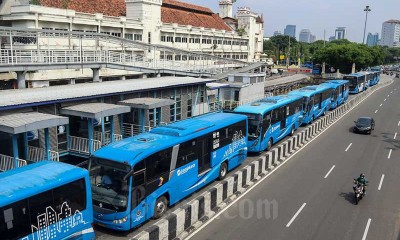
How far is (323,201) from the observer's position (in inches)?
608

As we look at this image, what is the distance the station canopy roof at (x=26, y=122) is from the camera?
1359 cm

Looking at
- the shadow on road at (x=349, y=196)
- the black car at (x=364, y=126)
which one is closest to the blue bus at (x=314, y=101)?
the black car at (x=364, y=126)

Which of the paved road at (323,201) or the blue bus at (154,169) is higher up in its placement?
the blue bus at (154,169)

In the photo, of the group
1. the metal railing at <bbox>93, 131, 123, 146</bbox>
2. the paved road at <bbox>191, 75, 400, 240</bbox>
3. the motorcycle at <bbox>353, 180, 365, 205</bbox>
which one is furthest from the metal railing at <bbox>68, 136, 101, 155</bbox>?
the motorcycle at <bbox>353, 180, 365, 205</bbox>

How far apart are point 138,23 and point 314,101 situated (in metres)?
31.7

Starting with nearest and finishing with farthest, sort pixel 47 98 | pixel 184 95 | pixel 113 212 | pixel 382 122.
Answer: pixel 113 212, pixel 47 98, pixel 184 95, pixel 382 122

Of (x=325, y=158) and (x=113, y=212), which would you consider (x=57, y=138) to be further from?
(x=325, y=158)

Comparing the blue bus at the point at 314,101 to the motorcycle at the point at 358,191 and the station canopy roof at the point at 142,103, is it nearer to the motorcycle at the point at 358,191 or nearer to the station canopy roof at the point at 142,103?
the station canopy roof at the point at 142,103

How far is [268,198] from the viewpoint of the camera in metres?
15.6

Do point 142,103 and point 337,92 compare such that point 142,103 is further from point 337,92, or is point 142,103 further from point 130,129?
point 337,92

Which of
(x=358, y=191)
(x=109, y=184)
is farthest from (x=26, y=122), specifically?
(x=358, y=191)

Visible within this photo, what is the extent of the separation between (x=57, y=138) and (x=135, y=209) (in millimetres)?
7754

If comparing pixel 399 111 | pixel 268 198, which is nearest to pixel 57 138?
pixel 268 198

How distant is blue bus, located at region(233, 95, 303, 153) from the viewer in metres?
21.7
